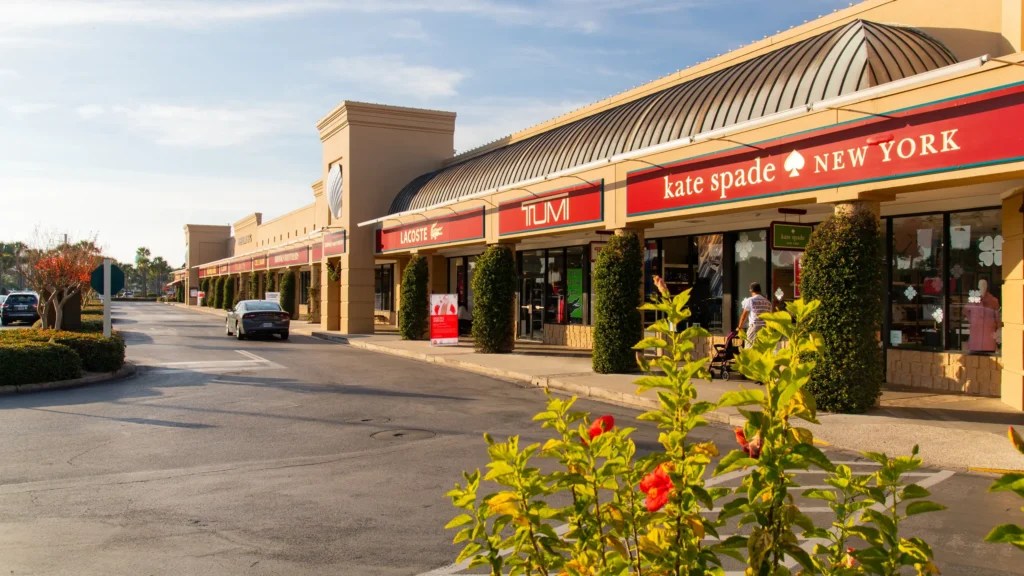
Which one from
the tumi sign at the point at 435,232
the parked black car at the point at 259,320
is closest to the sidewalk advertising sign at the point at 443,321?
the tumi sign at the point at 435,232

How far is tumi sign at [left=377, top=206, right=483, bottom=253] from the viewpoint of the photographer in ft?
71.2

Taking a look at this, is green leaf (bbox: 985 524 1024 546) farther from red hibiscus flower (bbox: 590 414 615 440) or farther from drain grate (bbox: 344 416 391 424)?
drain grate (bbox: 344 416 391 424)

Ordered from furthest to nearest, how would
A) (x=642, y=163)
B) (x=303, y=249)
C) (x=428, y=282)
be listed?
(x=303, y=249)
(x=428, y=282)
(x=642, y=163)

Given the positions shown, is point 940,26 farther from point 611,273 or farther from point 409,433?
point 409,433

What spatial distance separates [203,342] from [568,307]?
498 inches

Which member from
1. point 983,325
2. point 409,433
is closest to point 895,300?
point 983,325

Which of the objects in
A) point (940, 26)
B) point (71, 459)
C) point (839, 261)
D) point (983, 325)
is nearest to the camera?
point (71, 459)

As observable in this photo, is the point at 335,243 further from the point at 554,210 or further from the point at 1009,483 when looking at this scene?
the point at 1009,483

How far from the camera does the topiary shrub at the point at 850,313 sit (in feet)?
35.0

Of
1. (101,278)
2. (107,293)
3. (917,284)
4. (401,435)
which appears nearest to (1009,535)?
(401,435)

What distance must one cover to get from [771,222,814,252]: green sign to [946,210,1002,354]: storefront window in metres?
2.96

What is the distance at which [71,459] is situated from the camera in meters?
8.31

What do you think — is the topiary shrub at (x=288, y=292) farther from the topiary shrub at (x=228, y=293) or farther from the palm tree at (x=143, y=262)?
the palm tree at (x=143, y=262)

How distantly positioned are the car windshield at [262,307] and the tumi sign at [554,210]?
11.5m
